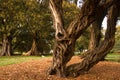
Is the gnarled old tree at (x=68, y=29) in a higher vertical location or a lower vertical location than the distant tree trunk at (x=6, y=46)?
higher

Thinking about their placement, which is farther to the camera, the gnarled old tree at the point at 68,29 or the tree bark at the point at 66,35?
the tree bark at the point at 66,35

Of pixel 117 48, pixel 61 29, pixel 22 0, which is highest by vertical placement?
pixel 22 0

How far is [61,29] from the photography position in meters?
10.4

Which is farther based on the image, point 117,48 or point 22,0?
point 117,48

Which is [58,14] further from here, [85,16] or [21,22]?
[21,22]

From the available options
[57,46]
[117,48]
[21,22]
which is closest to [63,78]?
[57,46]

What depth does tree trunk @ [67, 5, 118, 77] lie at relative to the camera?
11.1m

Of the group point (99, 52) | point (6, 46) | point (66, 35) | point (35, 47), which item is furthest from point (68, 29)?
point (35, 47)

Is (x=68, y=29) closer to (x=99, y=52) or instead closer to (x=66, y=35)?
(x=66, y=35)

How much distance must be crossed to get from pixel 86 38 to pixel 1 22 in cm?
1624

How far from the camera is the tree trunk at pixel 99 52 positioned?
36.5ft

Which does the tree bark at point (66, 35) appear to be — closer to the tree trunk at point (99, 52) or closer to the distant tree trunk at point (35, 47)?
the tree trunk at point (99, 52)

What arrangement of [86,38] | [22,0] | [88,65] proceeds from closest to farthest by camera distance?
[88,65] → [22,0] → [86,38]

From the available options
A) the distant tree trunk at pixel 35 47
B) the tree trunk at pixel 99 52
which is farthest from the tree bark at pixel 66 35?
the distant tree trunk at pixel 35 47
